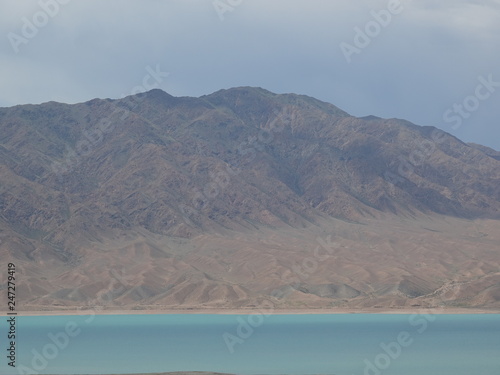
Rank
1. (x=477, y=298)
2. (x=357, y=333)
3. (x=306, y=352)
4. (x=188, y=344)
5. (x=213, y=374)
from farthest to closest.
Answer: (x=477, y=298) → (x=357, y=333) → (x=188, y=344) → (x=306, y=352) → (x=213, y=374)

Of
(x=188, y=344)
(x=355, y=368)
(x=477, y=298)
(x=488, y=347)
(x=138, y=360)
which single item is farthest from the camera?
(x=477, y=298)

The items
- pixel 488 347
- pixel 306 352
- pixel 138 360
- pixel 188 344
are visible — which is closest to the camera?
pixel 138 360

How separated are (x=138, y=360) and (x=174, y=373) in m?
16.2

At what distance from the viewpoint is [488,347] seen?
89.9 meters

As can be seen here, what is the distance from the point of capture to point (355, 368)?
67562 millimetres

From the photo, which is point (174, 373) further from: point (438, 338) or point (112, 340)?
point (438, 338)

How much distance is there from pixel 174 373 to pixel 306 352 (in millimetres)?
25840

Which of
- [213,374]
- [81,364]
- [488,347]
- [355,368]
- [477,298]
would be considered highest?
[81,364]

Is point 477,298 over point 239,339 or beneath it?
beneath

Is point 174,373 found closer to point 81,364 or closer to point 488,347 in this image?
point 81,364

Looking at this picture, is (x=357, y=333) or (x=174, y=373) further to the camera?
(x=357, y=333)

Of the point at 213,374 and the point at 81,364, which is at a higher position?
the point at 81,364

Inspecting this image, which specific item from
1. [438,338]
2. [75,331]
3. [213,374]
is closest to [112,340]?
[75,331]

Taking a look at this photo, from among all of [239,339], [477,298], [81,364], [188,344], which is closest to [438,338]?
[239,339]
